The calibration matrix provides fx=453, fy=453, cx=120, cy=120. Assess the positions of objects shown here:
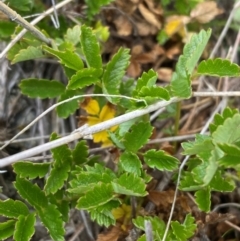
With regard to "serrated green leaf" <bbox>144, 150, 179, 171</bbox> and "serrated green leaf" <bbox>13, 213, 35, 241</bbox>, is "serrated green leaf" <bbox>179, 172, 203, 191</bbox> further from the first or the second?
"serrated green leaf" <bbox>13, 213, 35, 241</bbox>

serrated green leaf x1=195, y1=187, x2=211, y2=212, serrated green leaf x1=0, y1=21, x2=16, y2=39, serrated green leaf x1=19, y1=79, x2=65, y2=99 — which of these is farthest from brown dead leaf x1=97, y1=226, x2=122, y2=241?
serrated green leaf x1=0, y1=21, x2=16, y2=39

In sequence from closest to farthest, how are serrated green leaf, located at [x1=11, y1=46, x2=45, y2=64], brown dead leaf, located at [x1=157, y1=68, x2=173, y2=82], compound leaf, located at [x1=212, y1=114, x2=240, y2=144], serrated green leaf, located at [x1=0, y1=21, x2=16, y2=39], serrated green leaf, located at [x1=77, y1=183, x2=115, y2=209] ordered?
compound leaf, located at [x1=212, y1=114, x2=240, y2=144], serrated green leaf, located at [x1=77, y1=183, x2=115, y2=209], serrated green leaf, located at [x1=11, y1=46, x2=45, y2=64], serrated green leaf, located at [x1=0, y1=21, x2=16, y2=39], brown dead leaf, located at [x1=157, y1=68, x2=173, y2=82]

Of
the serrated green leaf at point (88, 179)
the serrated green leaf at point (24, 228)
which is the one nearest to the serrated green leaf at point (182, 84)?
the serrated green leaf at point (88, 179)

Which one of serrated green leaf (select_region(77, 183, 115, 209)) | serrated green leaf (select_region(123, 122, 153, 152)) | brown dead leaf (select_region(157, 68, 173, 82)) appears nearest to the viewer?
serrated green leaf (select_region(77, 183, 115, 209))

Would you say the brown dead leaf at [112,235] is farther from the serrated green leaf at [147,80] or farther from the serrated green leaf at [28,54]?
the serrated green leaf at [28,54]

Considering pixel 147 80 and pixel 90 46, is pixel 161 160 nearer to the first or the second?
pixel 147 80

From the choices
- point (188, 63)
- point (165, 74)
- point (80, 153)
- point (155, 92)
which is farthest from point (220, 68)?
point (165, 74)

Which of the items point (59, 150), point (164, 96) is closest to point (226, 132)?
point (164, 96)
